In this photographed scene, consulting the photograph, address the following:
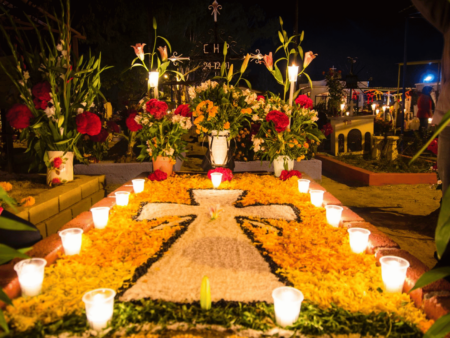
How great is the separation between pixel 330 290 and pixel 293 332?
1.51ft

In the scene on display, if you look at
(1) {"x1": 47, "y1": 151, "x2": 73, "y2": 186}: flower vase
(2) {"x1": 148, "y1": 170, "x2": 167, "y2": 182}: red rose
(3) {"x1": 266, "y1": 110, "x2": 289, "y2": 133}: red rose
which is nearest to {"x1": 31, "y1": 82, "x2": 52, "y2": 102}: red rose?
(1) {"x1": 47, "y1": 151, "x2": 73, "y2": 186}: flower vase

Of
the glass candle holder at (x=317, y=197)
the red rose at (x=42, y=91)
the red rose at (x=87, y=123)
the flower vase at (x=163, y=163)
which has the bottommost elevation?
the glass candle holder at (x=317, y=197)

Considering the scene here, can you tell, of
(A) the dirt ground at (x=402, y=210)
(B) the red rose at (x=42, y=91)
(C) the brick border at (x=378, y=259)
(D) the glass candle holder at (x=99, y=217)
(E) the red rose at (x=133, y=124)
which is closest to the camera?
(C) the brick border at (x=378, y=259)

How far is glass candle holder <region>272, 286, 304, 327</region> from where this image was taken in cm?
161

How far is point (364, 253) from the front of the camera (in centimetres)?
250

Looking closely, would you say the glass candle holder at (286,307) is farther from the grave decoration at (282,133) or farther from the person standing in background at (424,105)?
the person standing in background at (424,105)

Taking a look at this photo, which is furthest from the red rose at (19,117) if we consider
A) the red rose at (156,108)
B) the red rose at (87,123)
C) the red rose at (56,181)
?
the red rose at (156,108)

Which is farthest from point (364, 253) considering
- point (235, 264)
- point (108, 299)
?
point (108, 299)

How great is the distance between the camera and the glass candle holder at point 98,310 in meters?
1.58

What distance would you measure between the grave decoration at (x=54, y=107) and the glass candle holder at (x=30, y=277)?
8.06 feet

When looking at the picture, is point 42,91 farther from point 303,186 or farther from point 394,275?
point 394,275

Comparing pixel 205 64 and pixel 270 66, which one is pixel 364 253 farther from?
pixel 205 64

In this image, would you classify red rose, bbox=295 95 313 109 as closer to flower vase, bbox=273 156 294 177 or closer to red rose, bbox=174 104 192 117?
flower vase, bbox=273 156 294 177

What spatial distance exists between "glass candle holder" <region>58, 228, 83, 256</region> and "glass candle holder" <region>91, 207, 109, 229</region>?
49 cm
